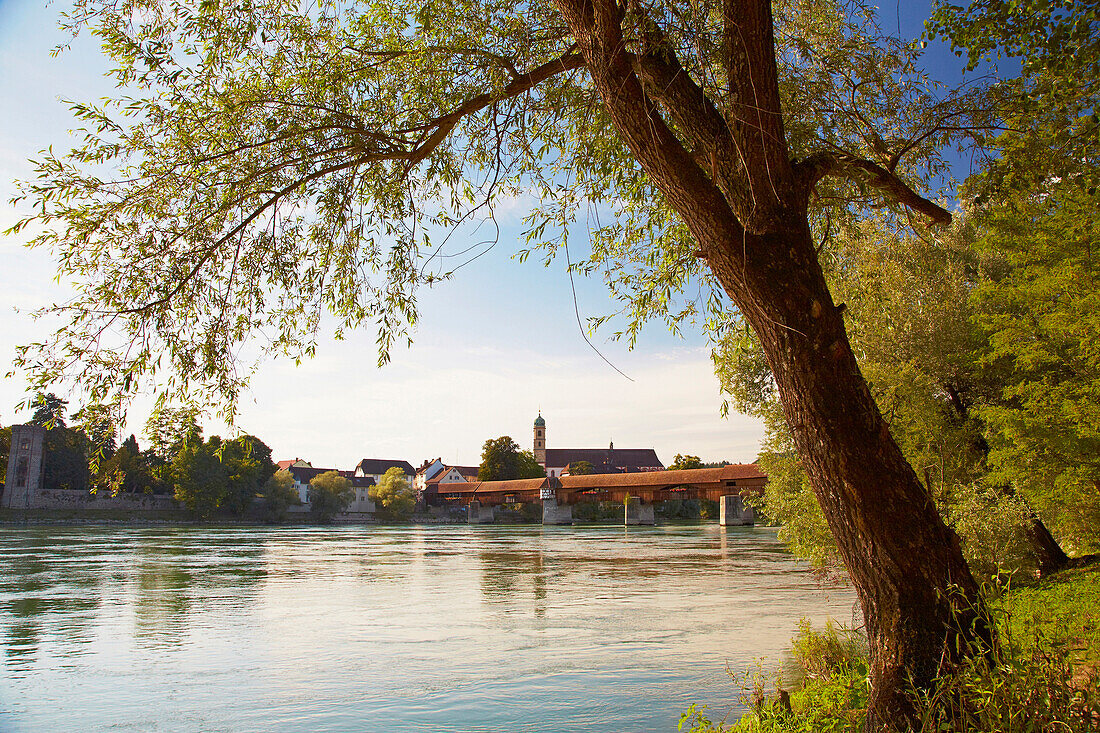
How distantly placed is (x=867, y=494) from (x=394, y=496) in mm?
60747

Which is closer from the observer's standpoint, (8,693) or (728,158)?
(728,158)

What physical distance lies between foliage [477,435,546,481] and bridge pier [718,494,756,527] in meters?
26.3

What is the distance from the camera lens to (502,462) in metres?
68.9

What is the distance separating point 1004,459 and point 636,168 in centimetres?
689

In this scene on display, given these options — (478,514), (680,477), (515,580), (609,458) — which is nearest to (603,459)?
(609,458)

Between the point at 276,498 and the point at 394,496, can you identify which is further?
the point at 394,496

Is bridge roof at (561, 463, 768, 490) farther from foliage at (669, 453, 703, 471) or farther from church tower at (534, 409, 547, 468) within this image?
church tower at (534, 409, 547, 468)

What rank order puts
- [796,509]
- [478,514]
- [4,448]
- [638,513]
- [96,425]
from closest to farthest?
Answer: [96,425], [796,509], [4,448], [638,513], [478,514]

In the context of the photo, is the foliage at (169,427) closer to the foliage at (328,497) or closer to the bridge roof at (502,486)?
the bridge roof at (502,486)

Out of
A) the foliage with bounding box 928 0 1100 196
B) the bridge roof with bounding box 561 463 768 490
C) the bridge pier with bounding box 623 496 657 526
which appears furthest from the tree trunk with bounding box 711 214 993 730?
the bridge pier with bounding box 623 496 657 526

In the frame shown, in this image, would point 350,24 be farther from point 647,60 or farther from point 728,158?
point 728,158

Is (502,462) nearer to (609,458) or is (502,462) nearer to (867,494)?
(609,458)

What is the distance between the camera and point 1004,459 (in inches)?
340

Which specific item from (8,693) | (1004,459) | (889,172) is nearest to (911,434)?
(1004,459)
